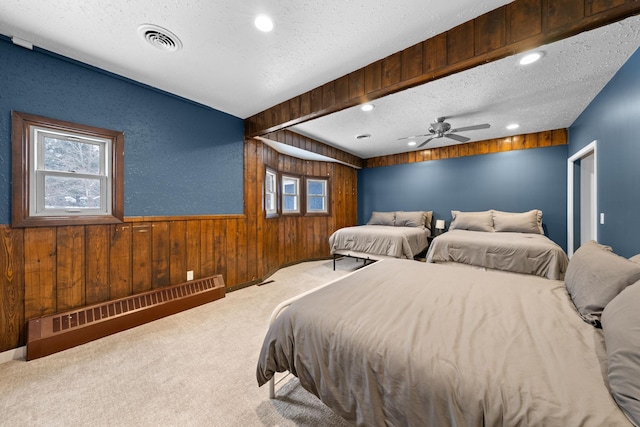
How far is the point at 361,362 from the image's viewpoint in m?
0.99

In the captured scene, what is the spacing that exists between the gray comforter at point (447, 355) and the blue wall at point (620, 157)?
1.18 meters

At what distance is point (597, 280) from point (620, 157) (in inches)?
68.3

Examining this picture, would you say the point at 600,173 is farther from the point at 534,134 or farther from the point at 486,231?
the point at 534,134

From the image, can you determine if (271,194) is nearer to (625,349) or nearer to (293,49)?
(293,49)

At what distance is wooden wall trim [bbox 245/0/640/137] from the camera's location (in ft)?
4.28

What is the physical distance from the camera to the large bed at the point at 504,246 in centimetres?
277

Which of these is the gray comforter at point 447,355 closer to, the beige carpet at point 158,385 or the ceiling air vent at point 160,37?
the beige carpet at point 158,385

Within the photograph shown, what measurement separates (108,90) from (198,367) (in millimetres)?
2690

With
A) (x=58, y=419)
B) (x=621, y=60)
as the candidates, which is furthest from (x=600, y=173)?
(x=58, y=419)

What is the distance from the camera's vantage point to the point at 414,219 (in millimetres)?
5082

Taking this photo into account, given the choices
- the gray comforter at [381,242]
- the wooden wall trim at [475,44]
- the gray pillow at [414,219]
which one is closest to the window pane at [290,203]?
the gray comforter at [381,242]

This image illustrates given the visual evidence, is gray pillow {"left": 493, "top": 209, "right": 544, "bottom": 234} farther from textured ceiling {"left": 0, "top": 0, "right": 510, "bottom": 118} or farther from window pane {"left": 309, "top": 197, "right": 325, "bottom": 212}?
textured ceiling {"left": 0, "top": 0, "right": 510, "bottom": 118}

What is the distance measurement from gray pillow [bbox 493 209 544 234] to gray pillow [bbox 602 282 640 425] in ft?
11.6

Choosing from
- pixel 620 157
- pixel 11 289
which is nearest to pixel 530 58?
pixel 620 157
